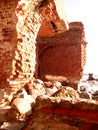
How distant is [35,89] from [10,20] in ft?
6.18

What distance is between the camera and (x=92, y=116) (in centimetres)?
185

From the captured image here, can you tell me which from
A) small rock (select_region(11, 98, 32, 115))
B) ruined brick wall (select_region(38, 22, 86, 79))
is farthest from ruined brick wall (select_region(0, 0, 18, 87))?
ruined brick wall (select_region(38, 22, 86, 79))

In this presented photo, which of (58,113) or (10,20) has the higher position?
(10,20)

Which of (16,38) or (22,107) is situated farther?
(16,38)

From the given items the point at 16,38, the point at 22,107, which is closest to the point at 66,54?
the point at 16,38

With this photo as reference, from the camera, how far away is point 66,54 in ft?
40.1

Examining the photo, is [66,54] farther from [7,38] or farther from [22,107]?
[22,107]

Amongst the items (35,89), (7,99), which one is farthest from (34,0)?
(7,99)

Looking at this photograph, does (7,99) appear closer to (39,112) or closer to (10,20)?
(10,20)

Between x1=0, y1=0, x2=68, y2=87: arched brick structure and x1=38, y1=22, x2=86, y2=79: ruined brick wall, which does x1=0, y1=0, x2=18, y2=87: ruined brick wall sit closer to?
x1=0, y1=0, x2=68, y2=87: arched brick structure

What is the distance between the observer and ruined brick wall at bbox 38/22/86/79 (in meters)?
12.1

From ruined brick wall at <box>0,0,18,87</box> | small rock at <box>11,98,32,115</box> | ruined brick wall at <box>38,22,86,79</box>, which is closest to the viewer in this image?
small rock at <box>11,98,32,115</box>

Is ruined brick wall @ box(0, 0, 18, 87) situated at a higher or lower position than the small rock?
higher

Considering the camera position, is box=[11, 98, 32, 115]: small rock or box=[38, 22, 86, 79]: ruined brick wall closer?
box=[11, 98, 32, 115]: small rock
